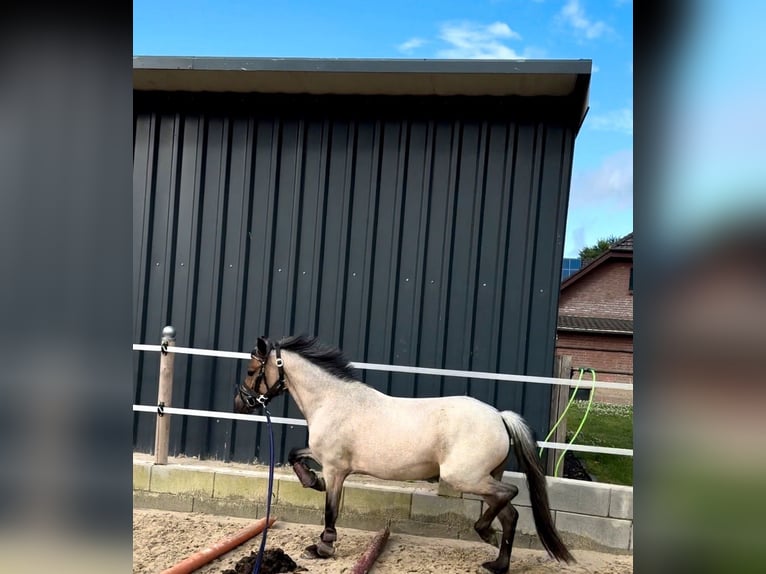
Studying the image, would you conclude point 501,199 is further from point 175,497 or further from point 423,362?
point 175,497

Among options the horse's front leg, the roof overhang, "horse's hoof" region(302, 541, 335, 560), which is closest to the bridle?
the horse's front leg

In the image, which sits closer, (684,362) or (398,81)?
(684,362)

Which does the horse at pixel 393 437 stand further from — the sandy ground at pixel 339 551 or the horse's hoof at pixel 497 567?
the sandy ground at pixel 339 551

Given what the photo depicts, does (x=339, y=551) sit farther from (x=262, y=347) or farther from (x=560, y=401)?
(x=560, y=401)

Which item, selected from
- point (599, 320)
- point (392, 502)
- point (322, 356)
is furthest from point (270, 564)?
point (599, 320)

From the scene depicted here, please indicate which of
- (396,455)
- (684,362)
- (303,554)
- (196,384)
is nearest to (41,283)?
(684,362)

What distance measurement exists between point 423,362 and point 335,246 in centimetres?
128

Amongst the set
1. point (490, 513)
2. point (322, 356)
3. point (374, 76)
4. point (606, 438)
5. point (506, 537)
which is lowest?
point (606, 438)

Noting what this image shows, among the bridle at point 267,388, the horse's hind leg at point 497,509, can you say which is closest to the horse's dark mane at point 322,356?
the bridle at point 267,388

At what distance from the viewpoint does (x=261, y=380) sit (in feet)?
10.8

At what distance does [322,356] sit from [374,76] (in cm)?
226

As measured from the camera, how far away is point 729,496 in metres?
0.45

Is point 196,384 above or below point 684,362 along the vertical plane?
below

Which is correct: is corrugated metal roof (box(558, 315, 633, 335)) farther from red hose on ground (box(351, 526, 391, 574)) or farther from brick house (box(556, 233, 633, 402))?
red hose on ground (box(351, 526, 391, 574))
